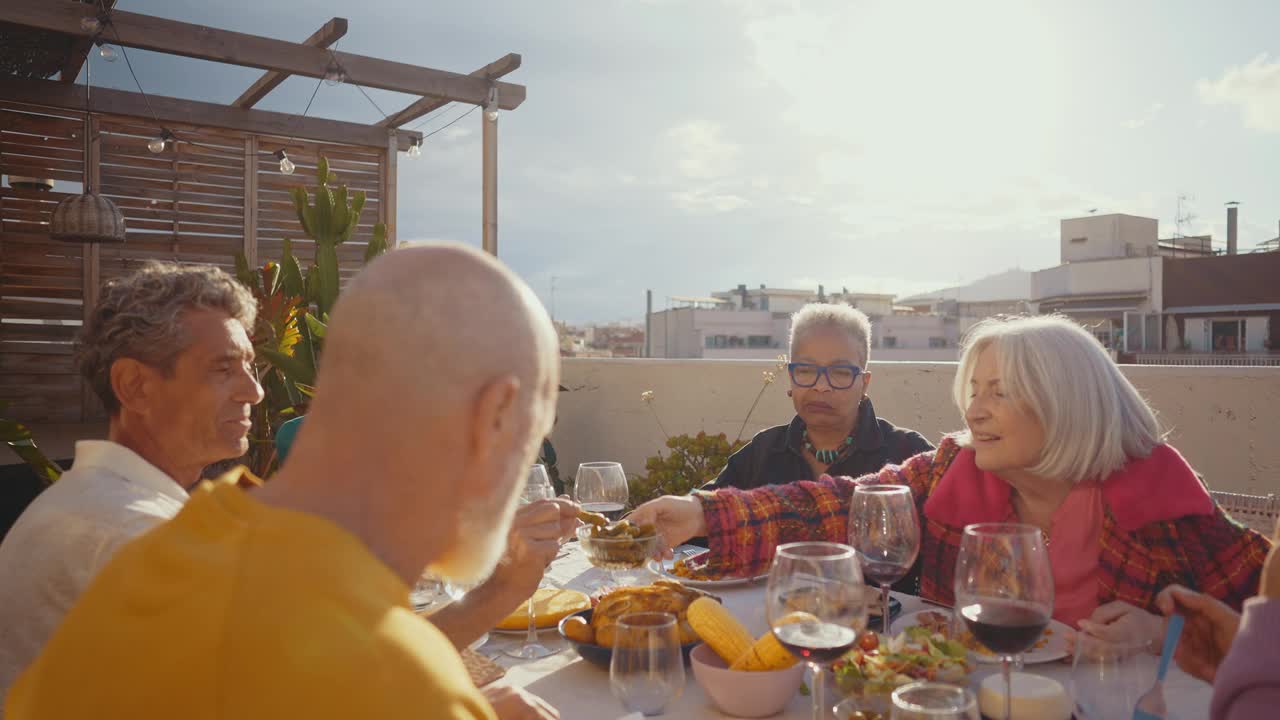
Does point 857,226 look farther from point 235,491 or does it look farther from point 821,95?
point 235,491

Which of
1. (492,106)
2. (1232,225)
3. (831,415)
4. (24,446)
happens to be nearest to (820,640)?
(831,415)

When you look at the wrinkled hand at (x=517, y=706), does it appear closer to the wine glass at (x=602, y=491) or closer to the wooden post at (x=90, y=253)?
the wine glass at (x=602, y=491)

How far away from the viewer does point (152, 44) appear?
Result: 6.10 metres

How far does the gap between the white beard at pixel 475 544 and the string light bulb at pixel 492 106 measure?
6.86 metres

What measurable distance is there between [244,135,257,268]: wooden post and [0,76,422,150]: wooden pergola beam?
21 centimetres

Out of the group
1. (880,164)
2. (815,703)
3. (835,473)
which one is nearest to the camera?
(815,703)

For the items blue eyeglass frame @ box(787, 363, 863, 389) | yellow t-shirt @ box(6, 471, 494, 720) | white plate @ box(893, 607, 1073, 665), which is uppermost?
blue eyeglass frame @ box(787, 363, 863, 389)

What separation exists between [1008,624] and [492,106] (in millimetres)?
6762

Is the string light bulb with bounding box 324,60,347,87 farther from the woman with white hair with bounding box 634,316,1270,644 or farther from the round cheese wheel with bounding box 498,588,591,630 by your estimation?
the round cheese wheel with bounding box 498,588,591,630

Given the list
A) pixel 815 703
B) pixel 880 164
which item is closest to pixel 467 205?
pixel 815 703

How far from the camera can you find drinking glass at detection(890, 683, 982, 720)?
1.14 m

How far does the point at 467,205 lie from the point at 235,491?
6.42 metres

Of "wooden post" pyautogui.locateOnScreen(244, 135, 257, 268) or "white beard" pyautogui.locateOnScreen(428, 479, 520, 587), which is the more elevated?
"wooden post" pyautogui.locateOnScreen(244, 135, 257, 268)

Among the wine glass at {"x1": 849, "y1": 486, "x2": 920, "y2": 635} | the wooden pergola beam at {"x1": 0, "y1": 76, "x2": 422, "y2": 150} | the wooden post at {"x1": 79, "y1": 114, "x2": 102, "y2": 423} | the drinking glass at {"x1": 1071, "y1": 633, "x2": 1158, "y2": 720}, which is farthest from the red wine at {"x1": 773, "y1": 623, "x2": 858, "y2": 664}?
the wooden pergola beam at {"x1": 0, "y1": 76, "x2": 422, "y2": 150}
